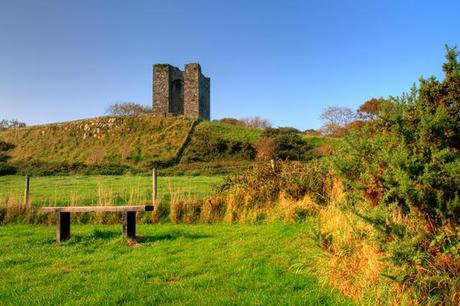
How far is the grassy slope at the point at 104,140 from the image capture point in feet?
148

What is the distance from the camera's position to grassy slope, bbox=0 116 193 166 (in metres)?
45.1

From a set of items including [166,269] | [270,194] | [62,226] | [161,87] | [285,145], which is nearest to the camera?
[166,269]

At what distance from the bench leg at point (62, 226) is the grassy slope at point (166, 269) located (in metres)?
0.24

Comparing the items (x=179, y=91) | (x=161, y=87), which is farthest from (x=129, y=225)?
(x=179, y=91)

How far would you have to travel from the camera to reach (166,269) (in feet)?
22.5

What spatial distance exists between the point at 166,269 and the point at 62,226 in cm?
403

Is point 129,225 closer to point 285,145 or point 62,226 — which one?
point 62,226

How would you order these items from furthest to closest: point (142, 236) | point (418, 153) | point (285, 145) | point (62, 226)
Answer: point (285, 145) → point (62, 226) → point (142, 236) → point (418, 153)

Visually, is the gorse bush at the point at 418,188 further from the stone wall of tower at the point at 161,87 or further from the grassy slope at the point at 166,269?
the stone wall of tower at the point at 161,87

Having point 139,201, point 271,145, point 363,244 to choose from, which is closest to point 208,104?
point 271,145

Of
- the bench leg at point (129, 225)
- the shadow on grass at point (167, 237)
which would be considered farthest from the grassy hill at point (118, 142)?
the bench leg at point (129, 225)

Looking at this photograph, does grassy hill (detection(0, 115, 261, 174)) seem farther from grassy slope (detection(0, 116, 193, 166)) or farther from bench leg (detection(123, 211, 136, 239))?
bench leg (detection(123, 211, 136, 239))

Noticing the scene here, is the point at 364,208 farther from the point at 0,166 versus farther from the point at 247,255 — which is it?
the point at 0,166

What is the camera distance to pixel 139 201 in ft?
46.4
